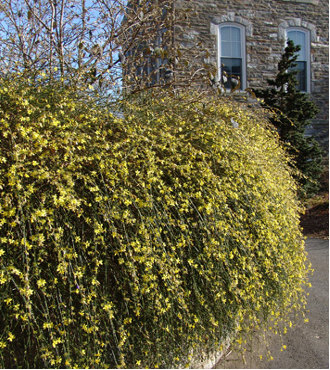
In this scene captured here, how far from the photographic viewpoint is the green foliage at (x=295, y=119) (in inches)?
340

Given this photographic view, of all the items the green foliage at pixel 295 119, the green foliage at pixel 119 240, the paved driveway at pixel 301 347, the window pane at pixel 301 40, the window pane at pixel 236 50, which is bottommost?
the paved driveway at pixel 301 347

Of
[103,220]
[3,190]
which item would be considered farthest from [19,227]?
[103,220]

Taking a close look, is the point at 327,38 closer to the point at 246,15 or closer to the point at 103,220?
the point at 246,15

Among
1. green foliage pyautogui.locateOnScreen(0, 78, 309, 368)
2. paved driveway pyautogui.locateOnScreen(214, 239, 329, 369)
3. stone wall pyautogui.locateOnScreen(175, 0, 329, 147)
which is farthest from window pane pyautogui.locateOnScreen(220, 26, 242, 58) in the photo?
green foliage pyautogui.locateOnScreen(0, 78, 309, 368)

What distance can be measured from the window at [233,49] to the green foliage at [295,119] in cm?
162

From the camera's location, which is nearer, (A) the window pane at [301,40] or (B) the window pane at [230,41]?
(B) the window pane at [230,41]

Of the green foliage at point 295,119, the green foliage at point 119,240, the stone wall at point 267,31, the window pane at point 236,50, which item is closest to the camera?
the green foliage at point 119,240

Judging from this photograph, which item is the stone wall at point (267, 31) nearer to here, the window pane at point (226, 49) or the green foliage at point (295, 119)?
the window pane at point (226, 49)

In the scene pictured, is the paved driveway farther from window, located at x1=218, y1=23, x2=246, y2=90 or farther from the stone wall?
window, located at x1=218, y1=23, x2=246, y2=90

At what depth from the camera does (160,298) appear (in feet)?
6.50

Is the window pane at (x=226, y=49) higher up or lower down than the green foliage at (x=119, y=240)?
higher up

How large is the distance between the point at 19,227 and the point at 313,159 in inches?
335

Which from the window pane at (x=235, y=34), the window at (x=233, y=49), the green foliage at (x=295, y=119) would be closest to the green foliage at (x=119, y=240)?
the green foliage at (x=295, y=119)

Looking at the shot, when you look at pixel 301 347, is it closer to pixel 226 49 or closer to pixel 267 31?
pixel 226 49
